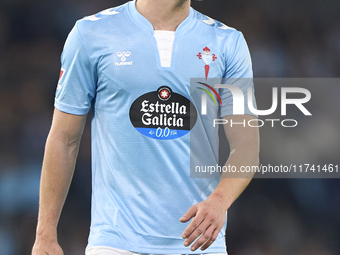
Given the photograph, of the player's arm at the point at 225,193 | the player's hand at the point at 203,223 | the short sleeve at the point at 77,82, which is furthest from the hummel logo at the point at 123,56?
the player's hand at the point at 203,223

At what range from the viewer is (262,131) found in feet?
18.7

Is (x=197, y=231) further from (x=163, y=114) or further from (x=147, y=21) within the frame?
(x=147, y=21)

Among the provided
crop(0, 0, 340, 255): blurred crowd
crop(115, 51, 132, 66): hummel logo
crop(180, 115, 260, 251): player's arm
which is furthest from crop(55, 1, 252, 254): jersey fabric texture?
crop(0, 0, 340, 255): blurred crowd

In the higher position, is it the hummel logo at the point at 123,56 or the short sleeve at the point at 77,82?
the hummel logo at the point at 123,56

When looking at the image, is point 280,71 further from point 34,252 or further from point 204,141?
point 34,252

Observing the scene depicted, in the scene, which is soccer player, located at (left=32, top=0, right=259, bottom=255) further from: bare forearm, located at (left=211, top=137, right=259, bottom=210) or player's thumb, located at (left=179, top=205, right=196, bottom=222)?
player's thumb, located at (left=179, top=205, right=196, bottom=222)

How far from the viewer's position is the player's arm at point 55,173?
8.51 ft

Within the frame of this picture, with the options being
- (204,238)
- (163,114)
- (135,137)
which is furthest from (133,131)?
(204,238)

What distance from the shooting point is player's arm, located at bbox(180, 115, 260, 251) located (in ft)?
7.54

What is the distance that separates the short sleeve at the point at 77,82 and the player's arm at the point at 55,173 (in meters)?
0.05

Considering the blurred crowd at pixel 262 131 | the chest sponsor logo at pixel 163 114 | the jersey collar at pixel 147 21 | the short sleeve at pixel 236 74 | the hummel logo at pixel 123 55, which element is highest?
the jersey collar at pixel 147 21

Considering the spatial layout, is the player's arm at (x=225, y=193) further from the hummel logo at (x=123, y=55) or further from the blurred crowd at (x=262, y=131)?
the blurred crowd at (x=262, y=131)

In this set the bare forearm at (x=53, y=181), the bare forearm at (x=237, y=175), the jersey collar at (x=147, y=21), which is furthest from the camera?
the jersey collar at (x=147, y=21)

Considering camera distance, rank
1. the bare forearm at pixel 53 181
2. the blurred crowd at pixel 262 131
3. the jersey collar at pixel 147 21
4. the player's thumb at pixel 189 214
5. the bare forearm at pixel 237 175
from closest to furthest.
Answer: the player's thumb at pixel 189 214 < the bare forearm at pixel 237 175 < the bare forearm at pixel 53 181 < the jersey collar at pixel 147 21 < the blurred crowd at pixel 262 131
